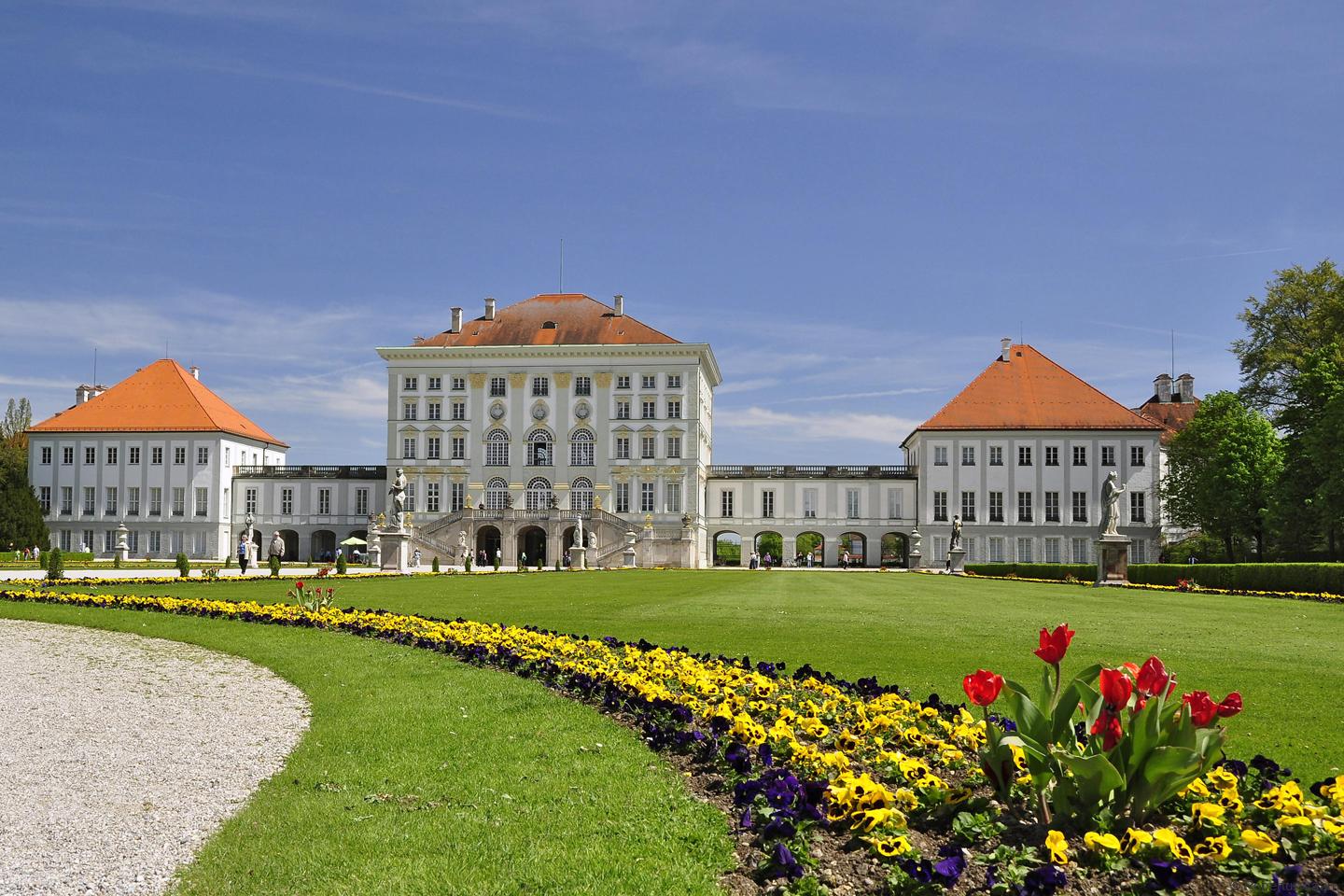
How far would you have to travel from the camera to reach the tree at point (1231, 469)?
163ft

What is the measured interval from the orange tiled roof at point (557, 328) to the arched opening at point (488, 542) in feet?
38.5

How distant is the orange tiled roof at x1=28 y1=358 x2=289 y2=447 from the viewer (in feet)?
224

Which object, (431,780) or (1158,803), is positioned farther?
(431,780)

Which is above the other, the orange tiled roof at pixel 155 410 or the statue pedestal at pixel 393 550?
the orange tiled roof at pixel 155 410

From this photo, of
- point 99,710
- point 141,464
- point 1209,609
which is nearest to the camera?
point 99,710

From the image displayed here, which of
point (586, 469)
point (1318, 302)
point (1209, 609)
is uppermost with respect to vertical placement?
point (1318, 302)

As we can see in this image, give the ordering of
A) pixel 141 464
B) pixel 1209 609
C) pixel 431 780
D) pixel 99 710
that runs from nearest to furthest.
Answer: pixel 431 780
pixel 99 710
pixel 1209 609
pixel 141 464

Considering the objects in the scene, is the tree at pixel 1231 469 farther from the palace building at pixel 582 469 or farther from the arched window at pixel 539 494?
the arched window at pixel 539 494

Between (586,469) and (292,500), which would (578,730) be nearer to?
(586,469)

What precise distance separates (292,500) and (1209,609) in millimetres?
58442

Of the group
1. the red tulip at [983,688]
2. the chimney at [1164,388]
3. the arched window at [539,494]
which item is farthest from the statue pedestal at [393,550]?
the chimney at [1164,388]

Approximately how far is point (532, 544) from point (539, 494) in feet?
11.1

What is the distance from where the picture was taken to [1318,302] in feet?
157

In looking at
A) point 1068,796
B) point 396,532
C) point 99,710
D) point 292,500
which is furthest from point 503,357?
point 1068,796
